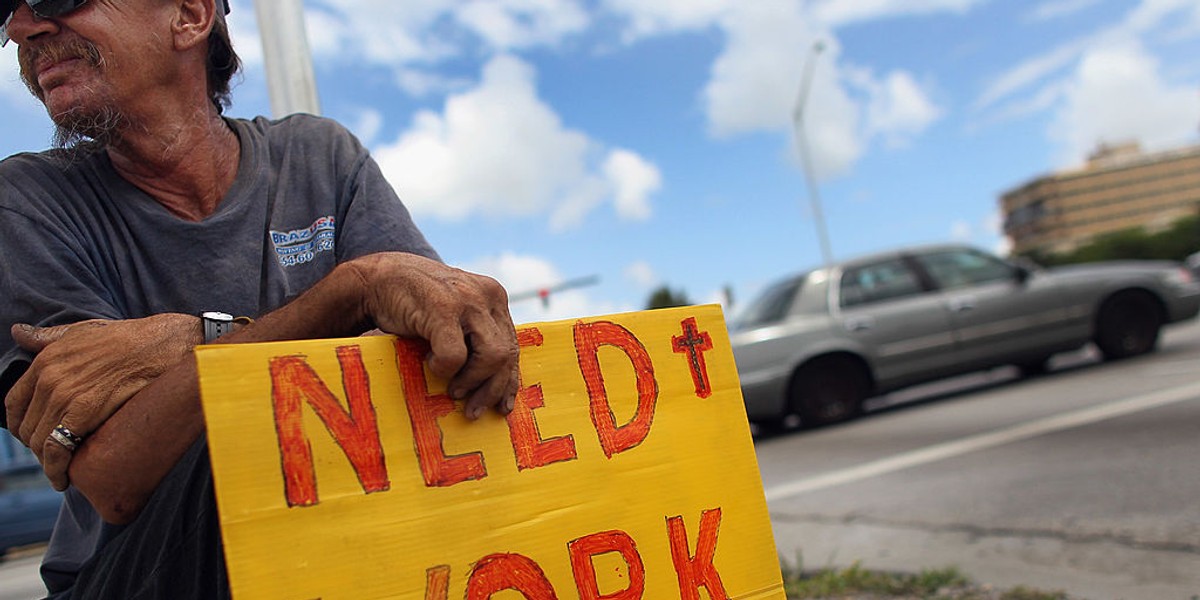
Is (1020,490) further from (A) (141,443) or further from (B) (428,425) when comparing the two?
(A) (141,443)

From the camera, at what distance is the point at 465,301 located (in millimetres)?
1385

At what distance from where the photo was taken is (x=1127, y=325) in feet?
30.8

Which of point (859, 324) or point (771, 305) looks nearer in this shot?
point (859, 324)

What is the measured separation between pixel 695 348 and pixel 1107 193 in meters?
184

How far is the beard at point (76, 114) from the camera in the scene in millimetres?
1639

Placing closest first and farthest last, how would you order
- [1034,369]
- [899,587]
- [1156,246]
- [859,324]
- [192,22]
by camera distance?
[192,22], [899,587], [859,324], [1034,369], [1156,246]

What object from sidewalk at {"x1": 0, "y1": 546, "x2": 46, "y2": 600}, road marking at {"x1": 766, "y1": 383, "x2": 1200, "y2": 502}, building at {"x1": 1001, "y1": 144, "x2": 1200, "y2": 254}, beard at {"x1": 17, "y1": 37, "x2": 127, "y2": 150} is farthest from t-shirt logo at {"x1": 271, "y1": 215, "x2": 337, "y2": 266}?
building at {"x1": 1001, "y1": 144, "x2": 1200, "y2": 254}

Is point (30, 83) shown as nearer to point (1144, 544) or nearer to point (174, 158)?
point (174, 158)

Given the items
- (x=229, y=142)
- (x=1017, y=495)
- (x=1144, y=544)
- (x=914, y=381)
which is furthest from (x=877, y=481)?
(x=229, y=142)

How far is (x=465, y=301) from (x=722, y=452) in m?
0.52

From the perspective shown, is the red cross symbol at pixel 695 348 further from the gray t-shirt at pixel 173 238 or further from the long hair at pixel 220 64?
the long hair at pixel 220 64

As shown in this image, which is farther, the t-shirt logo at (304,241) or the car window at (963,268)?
the car window at (963,268)

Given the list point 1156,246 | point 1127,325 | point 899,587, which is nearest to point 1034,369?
point 1127,325

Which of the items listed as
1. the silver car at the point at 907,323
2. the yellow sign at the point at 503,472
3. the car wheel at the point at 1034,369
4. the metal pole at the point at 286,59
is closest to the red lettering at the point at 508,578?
the yellow sign at the point at 503,472
